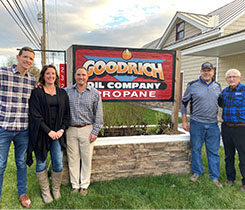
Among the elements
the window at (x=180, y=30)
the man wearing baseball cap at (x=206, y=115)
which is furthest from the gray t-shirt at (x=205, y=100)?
the window at (x=180, y=30)

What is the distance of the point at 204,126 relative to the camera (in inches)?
123

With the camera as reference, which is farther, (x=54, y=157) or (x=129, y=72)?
(x=129, y=72)

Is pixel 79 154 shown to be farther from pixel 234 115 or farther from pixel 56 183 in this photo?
pixel 234 115

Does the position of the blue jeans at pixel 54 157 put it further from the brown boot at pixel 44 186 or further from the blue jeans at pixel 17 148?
the blue jeans at pixel 17 148

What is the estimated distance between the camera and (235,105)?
2.91 metres

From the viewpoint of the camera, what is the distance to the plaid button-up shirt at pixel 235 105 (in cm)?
288

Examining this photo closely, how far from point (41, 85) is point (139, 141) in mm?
1709

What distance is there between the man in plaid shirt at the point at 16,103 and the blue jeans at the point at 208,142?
2.44 metres

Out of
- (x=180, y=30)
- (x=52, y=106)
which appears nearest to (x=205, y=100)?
(x=52, y=106)

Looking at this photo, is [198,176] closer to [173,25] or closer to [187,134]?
[187,134]

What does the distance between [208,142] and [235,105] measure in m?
0.70

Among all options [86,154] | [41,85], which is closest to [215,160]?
[86,154]

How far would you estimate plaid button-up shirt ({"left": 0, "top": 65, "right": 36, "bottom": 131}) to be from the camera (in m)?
2.30

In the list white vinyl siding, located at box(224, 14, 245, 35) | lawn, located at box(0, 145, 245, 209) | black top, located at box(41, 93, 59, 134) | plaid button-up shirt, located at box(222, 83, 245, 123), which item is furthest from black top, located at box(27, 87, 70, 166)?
white vinyl siding, located at box(224, 14, 245, 35)
